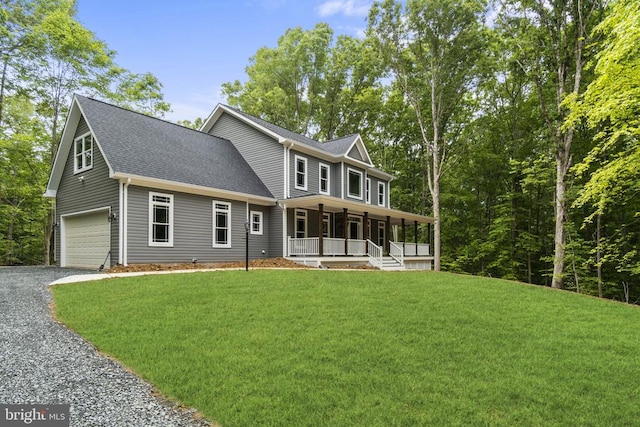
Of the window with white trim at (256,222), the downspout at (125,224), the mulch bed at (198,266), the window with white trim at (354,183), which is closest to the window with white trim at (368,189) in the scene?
the window with white trim at (354,183)

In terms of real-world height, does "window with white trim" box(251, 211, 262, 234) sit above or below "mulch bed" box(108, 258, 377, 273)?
above

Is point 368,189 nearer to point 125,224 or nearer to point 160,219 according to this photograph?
point 160,219

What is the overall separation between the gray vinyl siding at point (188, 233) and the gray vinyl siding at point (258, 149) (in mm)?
1602

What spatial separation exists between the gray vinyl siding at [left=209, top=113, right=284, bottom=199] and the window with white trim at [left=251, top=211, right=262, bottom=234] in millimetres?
1266

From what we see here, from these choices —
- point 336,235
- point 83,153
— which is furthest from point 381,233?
point 83,153

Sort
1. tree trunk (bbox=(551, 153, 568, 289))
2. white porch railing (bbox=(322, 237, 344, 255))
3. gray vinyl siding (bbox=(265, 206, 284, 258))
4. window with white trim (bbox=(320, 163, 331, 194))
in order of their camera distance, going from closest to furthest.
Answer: tree trunk (bbox=(551, 153, 568, 289)) < white porch railing (bbox=(322, 237, 344, 255)) < gray vinyl siding (bbox=(265, 206, 284, 258)) < window with white trim (bbox=(320, 163, 331, 194))

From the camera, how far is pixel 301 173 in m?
18.0

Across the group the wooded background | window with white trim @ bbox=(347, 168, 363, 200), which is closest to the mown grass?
the wooded background

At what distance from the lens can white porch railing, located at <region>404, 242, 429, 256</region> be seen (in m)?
20.6

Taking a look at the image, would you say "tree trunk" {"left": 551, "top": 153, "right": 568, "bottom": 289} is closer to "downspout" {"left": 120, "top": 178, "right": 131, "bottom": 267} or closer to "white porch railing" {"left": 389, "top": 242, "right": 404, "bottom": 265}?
"white porch railing" {"left": 389, "top": 242, "right": 404, "bottom": 265}

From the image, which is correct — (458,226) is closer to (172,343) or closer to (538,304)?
(538,304)

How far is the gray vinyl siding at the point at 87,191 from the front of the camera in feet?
39.4

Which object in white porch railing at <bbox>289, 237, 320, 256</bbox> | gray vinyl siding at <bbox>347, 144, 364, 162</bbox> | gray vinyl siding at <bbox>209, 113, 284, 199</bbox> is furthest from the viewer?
gray vinyl siding at <bbox>347, 144, 364, 162</bbox>

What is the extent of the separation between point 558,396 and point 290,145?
14.7 meters
